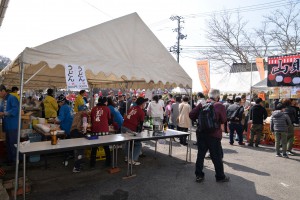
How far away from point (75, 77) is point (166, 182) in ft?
9.27

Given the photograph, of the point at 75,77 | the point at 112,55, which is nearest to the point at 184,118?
the point at 112,55

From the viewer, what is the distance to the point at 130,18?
17.6ft

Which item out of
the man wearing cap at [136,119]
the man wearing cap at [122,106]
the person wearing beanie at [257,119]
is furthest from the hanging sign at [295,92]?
the man wearing cap at [122,106]

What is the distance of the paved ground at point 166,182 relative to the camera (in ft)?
13.3

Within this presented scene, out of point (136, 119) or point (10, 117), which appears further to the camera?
point (136, 119)

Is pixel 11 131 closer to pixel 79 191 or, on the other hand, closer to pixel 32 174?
pixel 32 174

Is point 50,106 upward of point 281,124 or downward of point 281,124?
upward

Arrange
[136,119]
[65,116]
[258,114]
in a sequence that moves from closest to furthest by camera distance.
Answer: [136,119] → [65,116] → [258,114]

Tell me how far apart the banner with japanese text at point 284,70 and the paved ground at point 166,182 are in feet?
11.9

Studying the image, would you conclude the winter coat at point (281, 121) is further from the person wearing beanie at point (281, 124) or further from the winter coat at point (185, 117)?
the winter coat at point (185, 117)

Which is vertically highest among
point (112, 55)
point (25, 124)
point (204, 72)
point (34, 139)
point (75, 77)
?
point (204, 72)

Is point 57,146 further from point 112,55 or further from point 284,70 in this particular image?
point 284,70

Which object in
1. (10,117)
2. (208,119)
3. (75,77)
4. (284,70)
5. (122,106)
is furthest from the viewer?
(122,106)

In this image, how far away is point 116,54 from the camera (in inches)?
185
